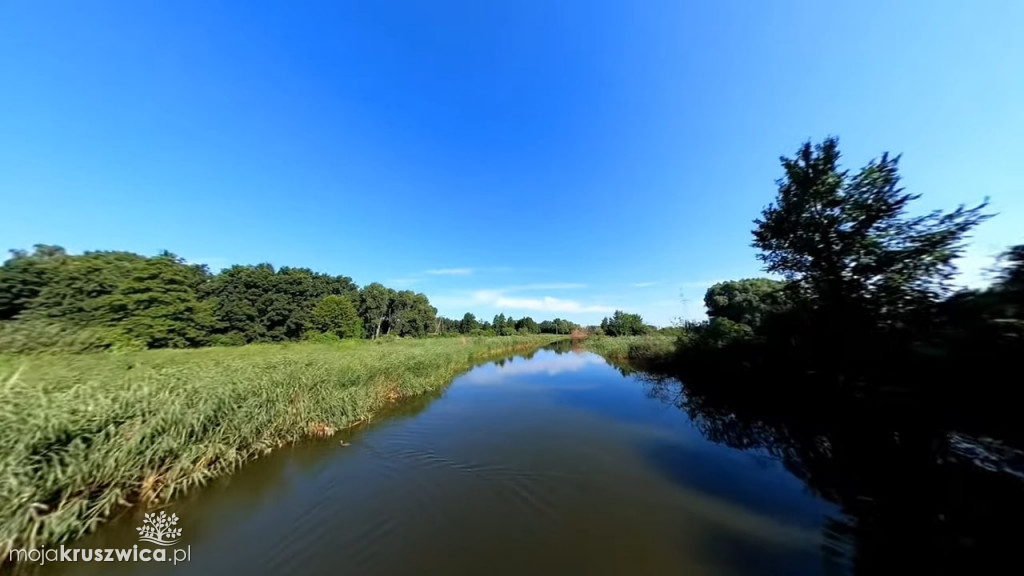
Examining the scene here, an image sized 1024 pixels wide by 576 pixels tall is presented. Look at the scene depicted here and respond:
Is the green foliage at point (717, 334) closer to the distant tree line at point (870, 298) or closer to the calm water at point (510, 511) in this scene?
the distant tree line at point (870, 298)

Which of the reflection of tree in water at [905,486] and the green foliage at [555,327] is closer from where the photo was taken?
the reflection of tree in water at [905,486]

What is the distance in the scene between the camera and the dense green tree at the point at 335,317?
147 feet

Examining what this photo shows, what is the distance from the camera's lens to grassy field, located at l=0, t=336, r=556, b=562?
3.92m

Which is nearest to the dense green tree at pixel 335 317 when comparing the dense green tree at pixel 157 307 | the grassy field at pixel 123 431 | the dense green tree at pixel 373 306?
the dense green tree at pixel 373 306

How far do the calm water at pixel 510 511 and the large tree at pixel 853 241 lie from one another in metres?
5.19

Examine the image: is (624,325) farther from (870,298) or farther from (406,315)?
(870,298)

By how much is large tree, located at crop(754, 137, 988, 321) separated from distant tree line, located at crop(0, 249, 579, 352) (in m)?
26.8

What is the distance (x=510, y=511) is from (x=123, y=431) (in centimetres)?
596

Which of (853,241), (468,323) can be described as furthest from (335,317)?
(853,241)

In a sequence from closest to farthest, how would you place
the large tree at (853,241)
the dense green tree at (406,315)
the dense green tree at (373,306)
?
the large tree at (853,241) < the dense green tree at (373,306) < the dense green tree at (406,315)

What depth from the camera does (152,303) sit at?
1086 inches

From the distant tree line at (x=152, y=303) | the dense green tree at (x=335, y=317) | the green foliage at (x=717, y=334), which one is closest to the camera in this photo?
the green foliage at (x=717, y=334)

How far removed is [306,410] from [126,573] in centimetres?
529

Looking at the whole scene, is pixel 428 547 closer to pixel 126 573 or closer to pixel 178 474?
pixel 126 573
